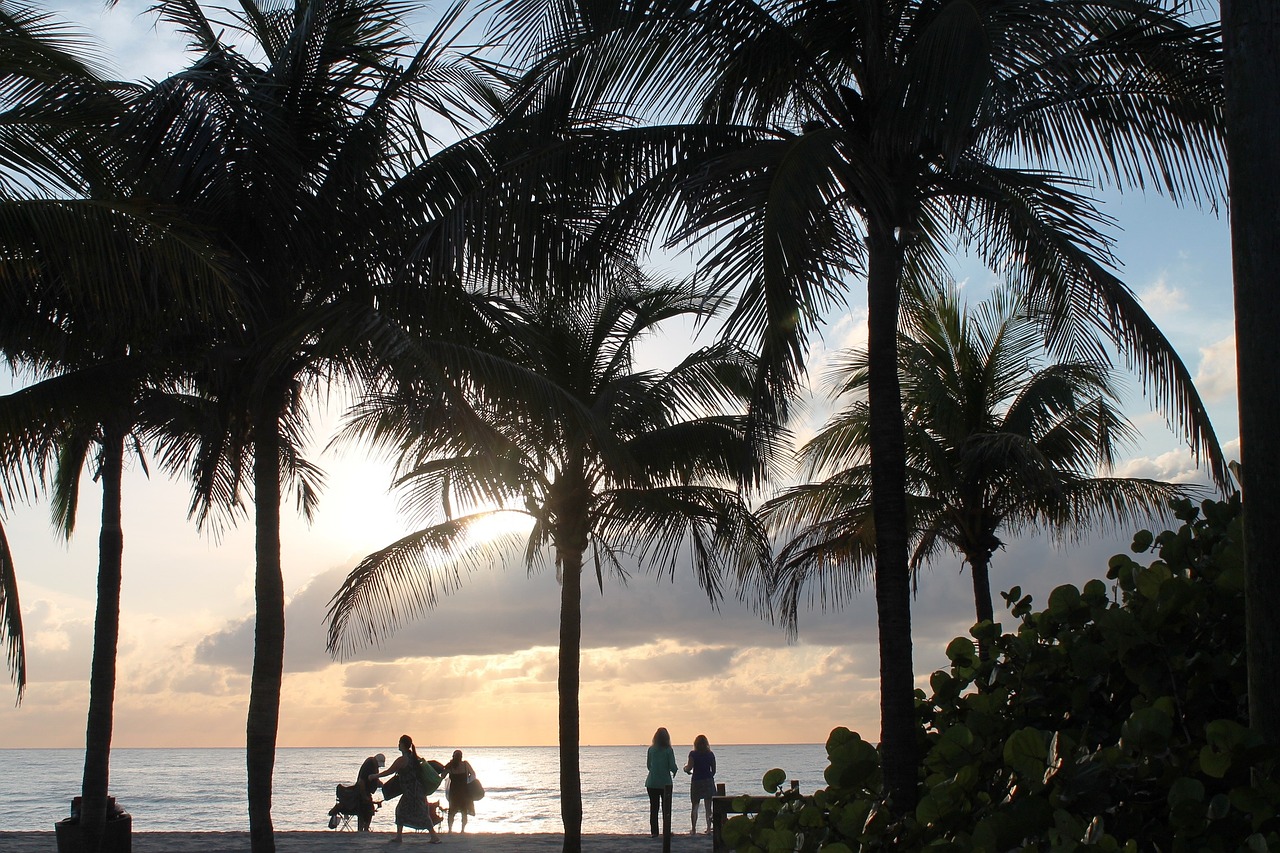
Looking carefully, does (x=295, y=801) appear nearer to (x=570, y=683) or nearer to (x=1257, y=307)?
(x=570, y=683)

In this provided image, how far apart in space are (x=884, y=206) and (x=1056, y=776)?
4388 mm

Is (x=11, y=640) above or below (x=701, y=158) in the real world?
below

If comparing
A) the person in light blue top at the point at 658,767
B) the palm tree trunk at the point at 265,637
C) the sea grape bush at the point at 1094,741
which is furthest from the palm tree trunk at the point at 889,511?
the person in light blue top at the point at 658,767

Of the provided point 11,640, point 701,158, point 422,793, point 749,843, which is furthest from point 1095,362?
point 422,793

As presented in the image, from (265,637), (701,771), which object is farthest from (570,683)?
(265,637)

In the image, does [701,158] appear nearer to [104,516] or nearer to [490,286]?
[490,286]

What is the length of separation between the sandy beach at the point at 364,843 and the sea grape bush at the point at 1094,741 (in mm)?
10423

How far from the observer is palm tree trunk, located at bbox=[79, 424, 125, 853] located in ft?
34.6

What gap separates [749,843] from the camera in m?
2.95

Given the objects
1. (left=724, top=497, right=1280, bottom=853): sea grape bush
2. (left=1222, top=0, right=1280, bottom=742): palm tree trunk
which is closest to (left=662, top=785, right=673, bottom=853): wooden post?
(left=724, top=497, right=1280, bottom=853): sea grape bush

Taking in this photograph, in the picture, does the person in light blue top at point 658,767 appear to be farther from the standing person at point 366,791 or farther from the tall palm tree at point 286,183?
the tall palm tree at point 286,183

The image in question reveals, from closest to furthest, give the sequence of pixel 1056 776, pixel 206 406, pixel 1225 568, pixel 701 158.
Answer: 1. pixel 1056 776
2. pixel 1225 568
3. pixel 701 158
4. pixel 206 406

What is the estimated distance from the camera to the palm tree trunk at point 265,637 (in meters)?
8.54

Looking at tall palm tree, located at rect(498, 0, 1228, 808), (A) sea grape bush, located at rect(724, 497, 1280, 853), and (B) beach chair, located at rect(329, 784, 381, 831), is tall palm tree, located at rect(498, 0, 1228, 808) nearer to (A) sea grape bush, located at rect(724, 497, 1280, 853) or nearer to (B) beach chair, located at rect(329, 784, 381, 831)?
(A) sea grape bush, located at rect(724, 497, 1280, 853)
